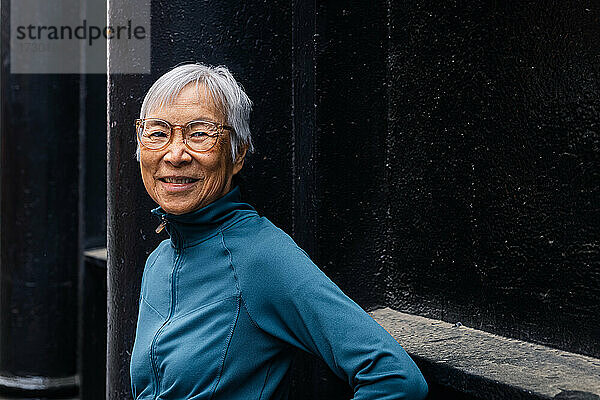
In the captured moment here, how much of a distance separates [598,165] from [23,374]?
426 cm

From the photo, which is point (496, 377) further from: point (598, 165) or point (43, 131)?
point (43, 131)

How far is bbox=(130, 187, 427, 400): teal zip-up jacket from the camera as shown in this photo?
1.89 meters

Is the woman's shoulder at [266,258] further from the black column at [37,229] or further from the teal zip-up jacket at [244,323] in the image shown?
the black column at [37,229]

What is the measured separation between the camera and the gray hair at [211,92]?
7.02ft

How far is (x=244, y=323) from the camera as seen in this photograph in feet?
6.62

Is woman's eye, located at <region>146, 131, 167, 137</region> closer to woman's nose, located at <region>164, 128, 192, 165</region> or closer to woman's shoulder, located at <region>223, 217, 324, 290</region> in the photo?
woman's nose, located at <region>164, 128, 192, 165</region>

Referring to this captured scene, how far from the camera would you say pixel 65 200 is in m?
5.17

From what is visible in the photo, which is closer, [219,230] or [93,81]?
[219,230]

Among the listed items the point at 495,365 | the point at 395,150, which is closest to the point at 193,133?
the point at 395,150

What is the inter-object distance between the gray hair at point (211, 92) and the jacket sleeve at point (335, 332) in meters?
0.44

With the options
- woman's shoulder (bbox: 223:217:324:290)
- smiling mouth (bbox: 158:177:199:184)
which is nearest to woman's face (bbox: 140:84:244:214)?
smiling mouth (bbox: 158:177:199:184)

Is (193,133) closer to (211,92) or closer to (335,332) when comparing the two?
(211,92)

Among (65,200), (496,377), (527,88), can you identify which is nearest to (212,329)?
(496,377)

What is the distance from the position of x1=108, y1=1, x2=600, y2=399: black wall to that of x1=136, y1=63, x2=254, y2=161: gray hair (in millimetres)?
268
